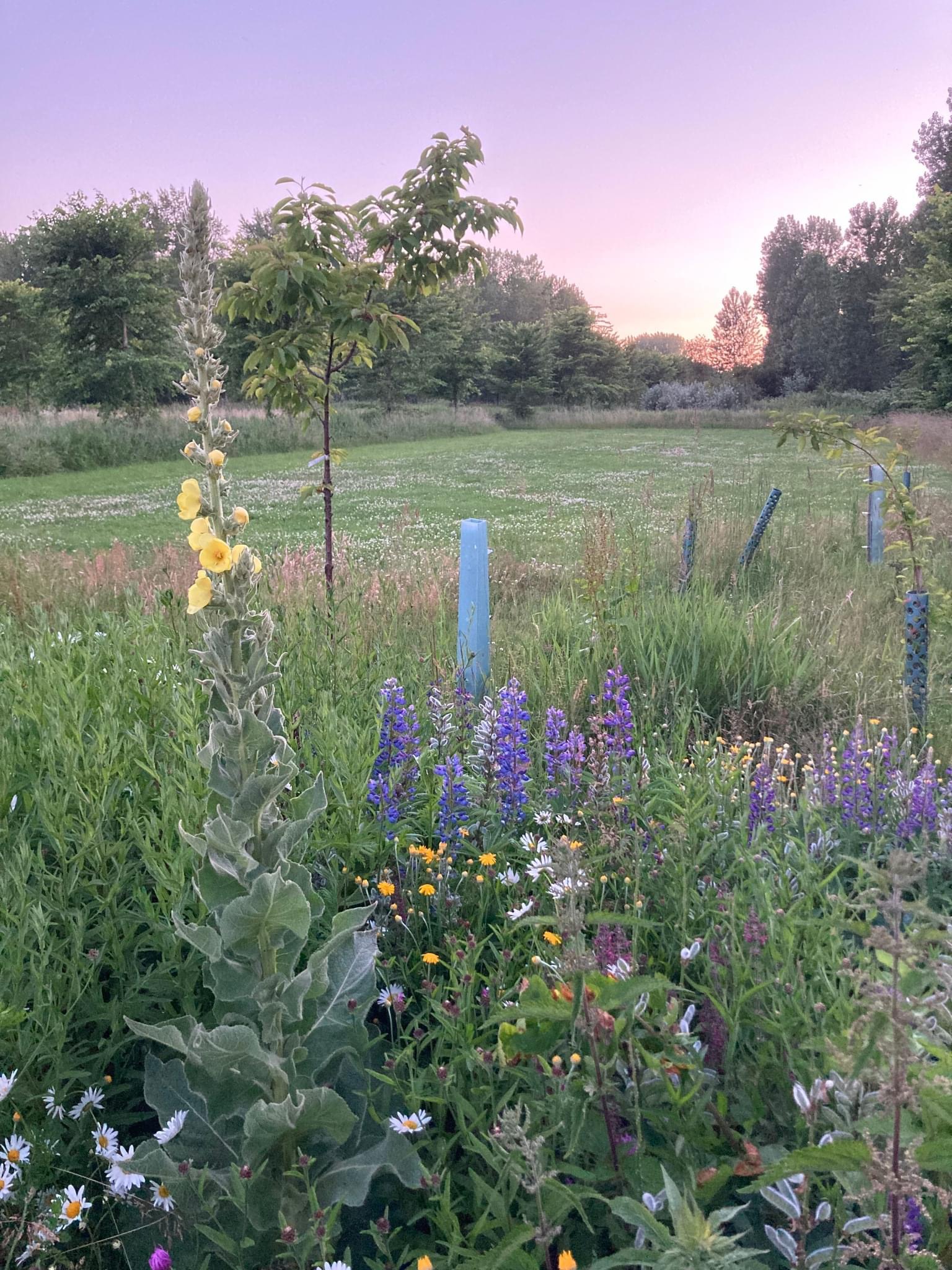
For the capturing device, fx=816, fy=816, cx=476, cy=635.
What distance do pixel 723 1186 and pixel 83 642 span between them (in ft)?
12.6

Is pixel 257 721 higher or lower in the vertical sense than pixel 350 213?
lower

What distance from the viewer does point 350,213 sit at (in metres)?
5.25

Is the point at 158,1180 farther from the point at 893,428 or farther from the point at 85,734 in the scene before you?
the point at 893,428

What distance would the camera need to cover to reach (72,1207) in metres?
1.43

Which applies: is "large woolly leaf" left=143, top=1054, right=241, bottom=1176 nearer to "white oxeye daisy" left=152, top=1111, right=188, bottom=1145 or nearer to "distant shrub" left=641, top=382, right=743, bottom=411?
"white oxeye daisy" left=152, top=1111, right=188, bottom=1145

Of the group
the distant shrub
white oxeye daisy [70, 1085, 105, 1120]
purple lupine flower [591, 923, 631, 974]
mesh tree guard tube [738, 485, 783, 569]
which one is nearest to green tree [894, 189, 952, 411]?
the distant shrub

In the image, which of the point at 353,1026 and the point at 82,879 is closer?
the point at 353,1026

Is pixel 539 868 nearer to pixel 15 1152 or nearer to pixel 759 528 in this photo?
pixel 15 1152

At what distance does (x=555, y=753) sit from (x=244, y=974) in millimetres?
1807

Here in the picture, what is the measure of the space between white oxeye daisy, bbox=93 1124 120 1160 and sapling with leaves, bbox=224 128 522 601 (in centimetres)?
373

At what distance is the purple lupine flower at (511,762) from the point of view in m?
2.76

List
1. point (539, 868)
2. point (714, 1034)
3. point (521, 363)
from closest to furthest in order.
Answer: point (714, 1034), point (539, 868), point (521, 363)

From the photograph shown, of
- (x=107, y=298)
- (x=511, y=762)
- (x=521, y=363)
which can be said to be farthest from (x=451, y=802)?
(x=521, y=363)

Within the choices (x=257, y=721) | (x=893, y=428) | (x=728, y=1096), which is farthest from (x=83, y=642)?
(x=893, y=428)
